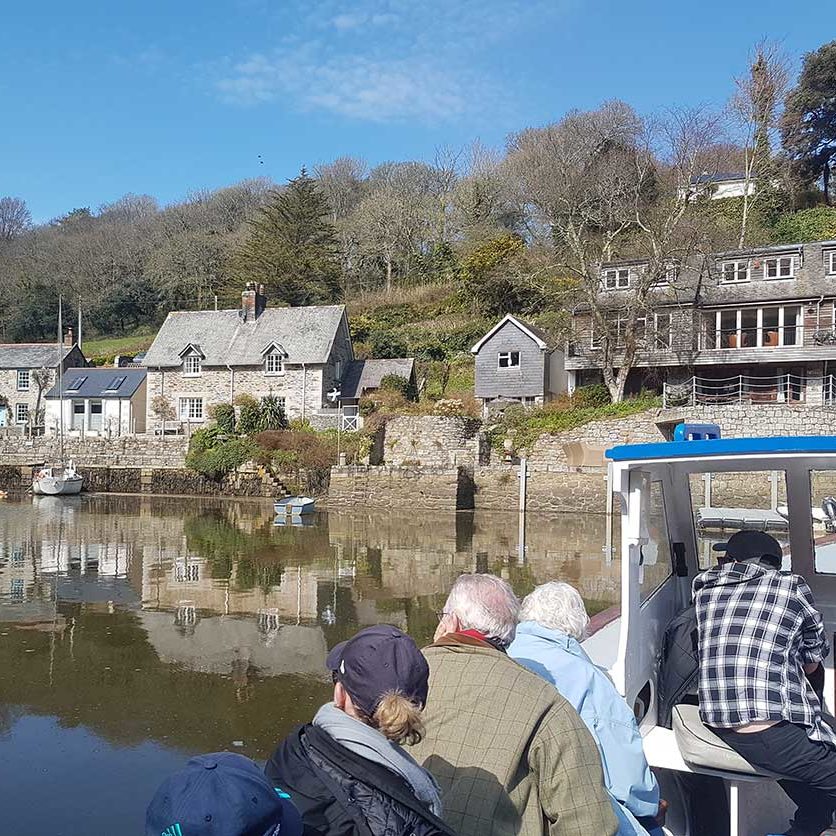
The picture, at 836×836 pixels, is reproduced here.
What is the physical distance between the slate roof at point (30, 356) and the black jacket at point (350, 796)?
144 feet

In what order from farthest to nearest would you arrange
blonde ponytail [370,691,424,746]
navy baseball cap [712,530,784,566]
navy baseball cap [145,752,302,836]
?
navy baseball cap [712,530,784,566]
blonde ponytail [370,691,424,746]
navy baseball cap [145,752,302,836]

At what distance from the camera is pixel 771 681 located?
11.9 ft

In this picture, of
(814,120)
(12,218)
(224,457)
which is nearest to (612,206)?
(814,120)

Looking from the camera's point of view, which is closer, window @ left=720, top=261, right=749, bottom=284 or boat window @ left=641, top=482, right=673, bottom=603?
boat window @ left=641, top=482, right=673, bottom=603

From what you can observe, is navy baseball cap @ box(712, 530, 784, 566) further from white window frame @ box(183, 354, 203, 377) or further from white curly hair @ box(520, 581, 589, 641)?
white window frame @ box(183, 354, 203, 377)

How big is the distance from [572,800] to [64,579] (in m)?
14.3

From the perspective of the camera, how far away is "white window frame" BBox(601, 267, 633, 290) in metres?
34.1

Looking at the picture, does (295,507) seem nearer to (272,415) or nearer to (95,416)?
(272,415)

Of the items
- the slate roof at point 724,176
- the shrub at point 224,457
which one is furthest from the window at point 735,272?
the shrub at point 224,457

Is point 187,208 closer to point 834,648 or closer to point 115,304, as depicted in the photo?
point 115,304

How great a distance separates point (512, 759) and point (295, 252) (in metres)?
49.1

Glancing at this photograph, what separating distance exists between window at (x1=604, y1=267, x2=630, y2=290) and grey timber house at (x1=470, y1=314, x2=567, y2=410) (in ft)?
11.0

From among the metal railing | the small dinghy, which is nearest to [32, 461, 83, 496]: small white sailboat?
the small dinghy

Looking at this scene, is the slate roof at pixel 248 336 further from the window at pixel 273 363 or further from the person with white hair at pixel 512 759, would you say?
the person with white hair at pixel 512 759
